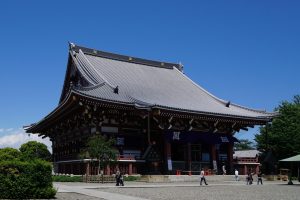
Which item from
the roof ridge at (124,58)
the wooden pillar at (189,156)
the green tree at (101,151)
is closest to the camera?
the green tree at (101,151)

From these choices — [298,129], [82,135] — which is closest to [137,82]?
[82,135]

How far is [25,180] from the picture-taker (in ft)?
61.1

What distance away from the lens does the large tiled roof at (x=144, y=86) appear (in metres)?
42.7

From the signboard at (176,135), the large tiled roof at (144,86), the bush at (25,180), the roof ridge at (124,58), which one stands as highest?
the roof ridge at (124,58)

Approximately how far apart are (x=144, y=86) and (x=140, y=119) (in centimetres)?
765

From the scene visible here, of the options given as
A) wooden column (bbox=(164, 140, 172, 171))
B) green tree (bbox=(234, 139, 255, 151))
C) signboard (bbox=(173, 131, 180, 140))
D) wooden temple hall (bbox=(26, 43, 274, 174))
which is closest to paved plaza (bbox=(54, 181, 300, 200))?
wooden temple hall (bbox=(26, 43, 274, 174))

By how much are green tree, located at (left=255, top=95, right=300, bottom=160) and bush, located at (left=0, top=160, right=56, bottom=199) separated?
44025 millimetres

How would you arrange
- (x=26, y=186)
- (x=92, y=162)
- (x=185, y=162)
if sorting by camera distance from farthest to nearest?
(x=185, y=162) < (x=92, y=162) < (x=26, y=186)

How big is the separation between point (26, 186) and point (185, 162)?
88.6ft

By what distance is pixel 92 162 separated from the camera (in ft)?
124

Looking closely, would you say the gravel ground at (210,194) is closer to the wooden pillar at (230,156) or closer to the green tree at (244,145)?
the wooden pillar at (230,156)

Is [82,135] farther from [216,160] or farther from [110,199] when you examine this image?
[110,199]

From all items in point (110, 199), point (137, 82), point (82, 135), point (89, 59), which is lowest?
point (110, 199)

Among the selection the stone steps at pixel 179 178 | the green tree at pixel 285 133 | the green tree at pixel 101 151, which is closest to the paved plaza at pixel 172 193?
the green tree at pixel 101 151
